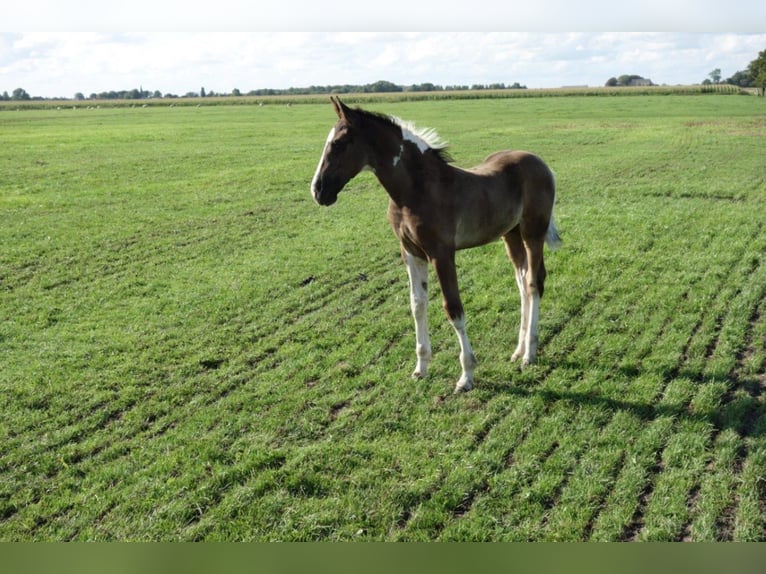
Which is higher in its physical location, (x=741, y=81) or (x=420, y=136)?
(x=741, y=81)

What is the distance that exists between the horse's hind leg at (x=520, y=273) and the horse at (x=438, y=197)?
67 mm

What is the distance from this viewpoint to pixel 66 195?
1905cm

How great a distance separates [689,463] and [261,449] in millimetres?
3467

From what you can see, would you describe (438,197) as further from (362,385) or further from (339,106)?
(362,385)

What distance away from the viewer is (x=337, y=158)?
6.07 meters

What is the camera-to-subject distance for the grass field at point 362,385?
4668 millimetres

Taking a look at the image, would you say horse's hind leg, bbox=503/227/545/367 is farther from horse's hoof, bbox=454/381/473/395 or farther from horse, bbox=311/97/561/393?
horse's hoof, bbox=454/381/473/395

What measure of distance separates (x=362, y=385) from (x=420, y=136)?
2633 millimetres

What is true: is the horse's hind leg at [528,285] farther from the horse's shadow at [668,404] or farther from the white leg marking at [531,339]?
the horse's shadow at [668,404]

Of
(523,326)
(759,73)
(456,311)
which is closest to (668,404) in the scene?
(523,326)

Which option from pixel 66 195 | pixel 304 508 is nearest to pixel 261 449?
pixel 304 508

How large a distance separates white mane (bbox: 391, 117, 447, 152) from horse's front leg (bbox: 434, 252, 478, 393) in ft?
3.66

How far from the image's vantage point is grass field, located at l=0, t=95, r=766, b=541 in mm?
4668

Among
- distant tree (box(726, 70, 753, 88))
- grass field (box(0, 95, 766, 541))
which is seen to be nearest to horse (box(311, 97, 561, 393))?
grass field (box(0, 95, 766, 541))
